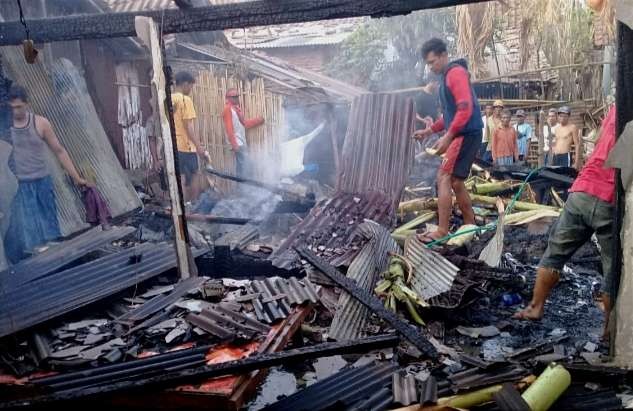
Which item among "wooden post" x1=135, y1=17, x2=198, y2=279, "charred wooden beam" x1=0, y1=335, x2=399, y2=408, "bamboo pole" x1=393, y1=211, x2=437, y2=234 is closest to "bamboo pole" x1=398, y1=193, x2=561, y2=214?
"bamboo pole" x1=393, y1=211, x2=437, y2=234

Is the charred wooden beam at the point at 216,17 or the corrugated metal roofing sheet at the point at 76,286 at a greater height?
the charred wooden beam at the point at 216,17

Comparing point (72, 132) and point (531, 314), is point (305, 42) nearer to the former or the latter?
point (72, 132)

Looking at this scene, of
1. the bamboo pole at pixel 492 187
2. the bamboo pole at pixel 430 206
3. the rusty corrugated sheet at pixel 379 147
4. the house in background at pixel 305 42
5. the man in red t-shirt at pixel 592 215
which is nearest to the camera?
the man in red t-shirt at pixel 592 215

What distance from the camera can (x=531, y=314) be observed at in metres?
4.61

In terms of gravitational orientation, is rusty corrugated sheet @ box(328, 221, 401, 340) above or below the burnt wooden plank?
below

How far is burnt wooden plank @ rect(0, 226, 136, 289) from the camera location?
4.55 metres

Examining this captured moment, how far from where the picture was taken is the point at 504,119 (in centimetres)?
1193

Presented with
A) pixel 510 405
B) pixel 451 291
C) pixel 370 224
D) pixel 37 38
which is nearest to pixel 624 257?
pixel 510 405

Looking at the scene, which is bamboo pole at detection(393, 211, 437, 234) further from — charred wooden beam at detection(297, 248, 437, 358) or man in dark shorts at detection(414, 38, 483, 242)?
charred wooden beam at detection(297, 248, 437, 358)

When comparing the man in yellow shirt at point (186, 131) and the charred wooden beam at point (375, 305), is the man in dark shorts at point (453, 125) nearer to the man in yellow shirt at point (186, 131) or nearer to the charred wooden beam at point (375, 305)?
the charred wooden beam at point (375, 305)

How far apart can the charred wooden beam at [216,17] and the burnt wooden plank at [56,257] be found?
2049mm

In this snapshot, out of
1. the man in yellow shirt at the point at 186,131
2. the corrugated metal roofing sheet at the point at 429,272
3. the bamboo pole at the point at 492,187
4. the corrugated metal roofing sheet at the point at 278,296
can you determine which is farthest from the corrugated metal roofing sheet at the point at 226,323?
the bamboo pole at the point at 492,187

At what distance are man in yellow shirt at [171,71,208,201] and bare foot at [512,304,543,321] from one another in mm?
5398

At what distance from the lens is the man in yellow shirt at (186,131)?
8250 mm
